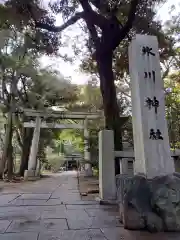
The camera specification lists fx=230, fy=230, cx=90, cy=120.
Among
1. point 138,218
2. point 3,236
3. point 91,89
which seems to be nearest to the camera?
point 3,236

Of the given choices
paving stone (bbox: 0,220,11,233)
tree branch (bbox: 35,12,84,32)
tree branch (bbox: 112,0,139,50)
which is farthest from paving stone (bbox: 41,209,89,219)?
tree branch (bbox: 35,12,84,32)

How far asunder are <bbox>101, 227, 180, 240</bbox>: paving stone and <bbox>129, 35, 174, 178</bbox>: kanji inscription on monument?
718mm

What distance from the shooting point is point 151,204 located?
2717mm

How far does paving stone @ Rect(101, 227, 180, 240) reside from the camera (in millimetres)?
2305

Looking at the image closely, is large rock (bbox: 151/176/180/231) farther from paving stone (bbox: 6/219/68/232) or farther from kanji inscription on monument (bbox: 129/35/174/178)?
paving stone (bbox: 6/219/68/232)

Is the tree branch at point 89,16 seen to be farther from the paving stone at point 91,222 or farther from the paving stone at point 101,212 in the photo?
the paving stone at point 91,222

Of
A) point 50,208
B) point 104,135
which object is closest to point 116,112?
point 104,135

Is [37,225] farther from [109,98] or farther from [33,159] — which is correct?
[33,159]

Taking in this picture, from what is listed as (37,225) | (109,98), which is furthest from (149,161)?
(109,98)

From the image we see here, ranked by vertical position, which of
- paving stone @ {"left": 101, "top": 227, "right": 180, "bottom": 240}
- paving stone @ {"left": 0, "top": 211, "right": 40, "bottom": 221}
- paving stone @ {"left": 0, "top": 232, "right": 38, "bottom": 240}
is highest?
paving stone @ {"left": 0, "top": 211, "right": 40, "bottom": 221}

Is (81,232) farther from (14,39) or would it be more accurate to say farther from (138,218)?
(14,39)

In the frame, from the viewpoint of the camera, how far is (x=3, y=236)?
7.46 ft

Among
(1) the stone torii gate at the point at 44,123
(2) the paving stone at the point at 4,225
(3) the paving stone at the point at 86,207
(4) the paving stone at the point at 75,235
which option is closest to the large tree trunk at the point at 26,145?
(1) the stone torii gate at the point at 44,123

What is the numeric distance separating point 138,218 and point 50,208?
162 centimetres
